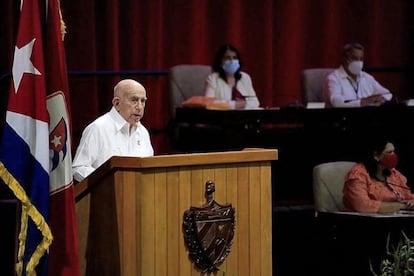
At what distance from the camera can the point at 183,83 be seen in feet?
31.9

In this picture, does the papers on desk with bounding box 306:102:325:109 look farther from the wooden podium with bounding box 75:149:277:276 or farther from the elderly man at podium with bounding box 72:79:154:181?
the wooden podium with bounding box 75:149:277:276

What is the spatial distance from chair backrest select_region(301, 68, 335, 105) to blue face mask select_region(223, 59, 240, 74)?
765 millimetres

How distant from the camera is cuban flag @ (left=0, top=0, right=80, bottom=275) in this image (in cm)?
500

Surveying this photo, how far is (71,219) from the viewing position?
514cm

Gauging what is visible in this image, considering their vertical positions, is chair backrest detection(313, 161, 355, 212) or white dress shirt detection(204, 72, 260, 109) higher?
white dress shirt detection(204, 72, 260, 109)

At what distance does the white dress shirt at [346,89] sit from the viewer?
9.64 metres

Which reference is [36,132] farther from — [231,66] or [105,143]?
[231,66]

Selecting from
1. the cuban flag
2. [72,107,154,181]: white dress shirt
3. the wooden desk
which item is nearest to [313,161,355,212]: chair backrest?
the wooden desk

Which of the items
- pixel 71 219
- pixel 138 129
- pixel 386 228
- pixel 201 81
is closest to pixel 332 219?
pixel 386 228

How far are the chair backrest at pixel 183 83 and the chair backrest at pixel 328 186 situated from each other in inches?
77.7

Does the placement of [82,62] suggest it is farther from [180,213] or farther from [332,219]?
[180,213]

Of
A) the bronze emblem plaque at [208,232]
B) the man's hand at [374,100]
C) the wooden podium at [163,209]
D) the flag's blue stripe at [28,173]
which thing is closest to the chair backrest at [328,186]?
the man's hand at [374,100]

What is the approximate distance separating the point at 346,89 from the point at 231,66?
1109 millimetres

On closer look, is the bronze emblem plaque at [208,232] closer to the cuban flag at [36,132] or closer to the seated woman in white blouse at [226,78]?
the cuban flag at [36,132]
